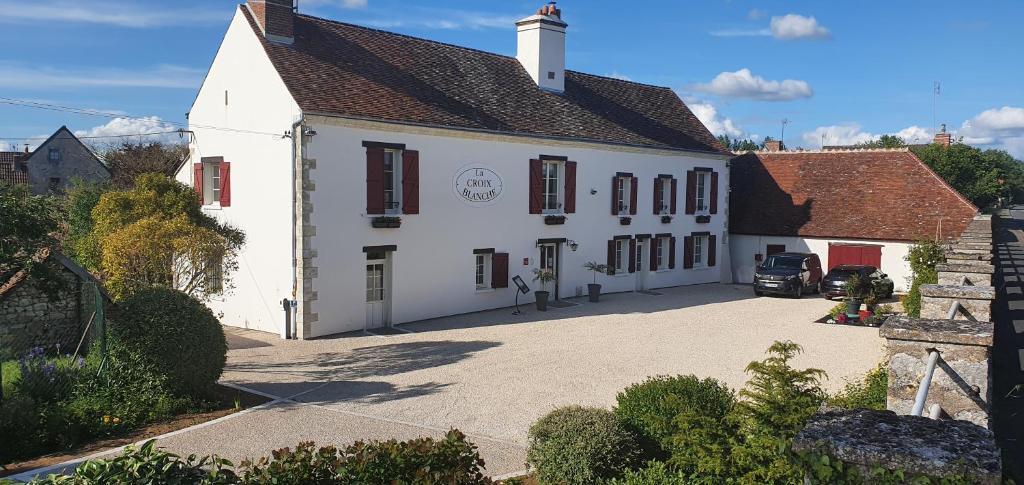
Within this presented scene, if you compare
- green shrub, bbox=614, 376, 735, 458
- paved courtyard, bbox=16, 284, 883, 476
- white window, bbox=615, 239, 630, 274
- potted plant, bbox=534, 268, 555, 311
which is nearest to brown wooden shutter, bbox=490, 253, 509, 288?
paved courtyard, bbox=16, 284, 883, 476

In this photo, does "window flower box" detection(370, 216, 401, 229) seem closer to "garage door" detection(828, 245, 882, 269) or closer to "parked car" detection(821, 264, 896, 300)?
"parked car" detection(821, 264, 896, 300)

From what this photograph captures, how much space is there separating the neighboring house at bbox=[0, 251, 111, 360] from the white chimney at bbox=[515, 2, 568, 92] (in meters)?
16.0

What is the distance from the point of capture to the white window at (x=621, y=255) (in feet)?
85.5

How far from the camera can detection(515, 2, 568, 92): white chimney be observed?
25.2 metres

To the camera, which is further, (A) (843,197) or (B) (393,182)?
(A) (843,197)

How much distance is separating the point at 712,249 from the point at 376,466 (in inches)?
1026

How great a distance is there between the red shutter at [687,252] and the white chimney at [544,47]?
26.3 ft

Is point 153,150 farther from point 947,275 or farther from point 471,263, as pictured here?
point 947,275

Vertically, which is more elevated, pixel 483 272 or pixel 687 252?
pixel 687 252

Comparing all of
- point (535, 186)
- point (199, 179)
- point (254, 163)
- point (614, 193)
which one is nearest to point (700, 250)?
point (614, 193)

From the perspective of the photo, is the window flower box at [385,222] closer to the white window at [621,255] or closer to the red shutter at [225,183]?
the red shutter at [225,183]

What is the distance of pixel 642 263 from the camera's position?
27.2 m

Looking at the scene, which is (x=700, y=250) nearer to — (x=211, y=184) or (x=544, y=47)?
(x=544, y=47)

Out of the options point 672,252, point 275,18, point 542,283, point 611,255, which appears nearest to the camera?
point 275,18
